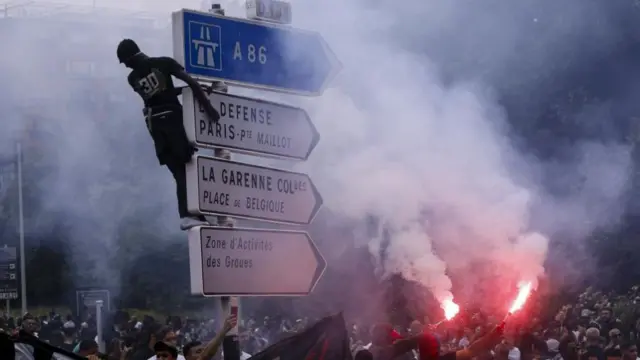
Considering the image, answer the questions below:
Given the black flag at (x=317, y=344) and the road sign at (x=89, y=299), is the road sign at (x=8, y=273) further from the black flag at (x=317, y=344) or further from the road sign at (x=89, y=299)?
the black flag at (x=317, y=344)

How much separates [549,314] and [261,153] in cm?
1109

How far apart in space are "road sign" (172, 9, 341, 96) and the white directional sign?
0.51 m

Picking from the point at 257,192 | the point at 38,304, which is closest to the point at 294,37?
the point at 257,192

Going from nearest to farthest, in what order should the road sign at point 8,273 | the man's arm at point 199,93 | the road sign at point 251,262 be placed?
1. the road sign at point 251,262
2. the man's arm at point 199,93
3. the road sign at point 8,273

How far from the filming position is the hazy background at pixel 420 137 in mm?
12680

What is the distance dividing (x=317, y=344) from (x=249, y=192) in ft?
2.90

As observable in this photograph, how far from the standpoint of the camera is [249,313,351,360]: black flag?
232 inches

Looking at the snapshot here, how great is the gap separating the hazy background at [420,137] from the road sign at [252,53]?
10.1 ft

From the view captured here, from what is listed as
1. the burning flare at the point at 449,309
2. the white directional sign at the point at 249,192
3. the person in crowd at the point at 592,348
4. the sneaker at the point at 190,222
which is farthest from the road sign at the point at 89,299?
the sneaker at the point at 190,222

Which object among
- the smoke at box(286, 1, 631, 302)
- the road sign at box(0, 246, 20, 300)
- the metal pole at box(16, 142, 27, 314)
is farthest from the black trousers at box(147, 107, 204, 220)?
the road sign at box(0, 246, 20, 300)

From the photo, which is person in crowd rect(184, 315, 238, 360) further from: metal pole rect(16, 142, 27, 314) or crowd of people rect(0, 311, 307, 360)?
metal pole rect(16, 142, 27, 314)

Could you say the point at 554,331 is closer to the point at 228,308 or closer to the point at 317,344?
the point at 317,344

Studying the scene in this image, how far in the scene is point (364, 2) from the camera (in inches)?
426

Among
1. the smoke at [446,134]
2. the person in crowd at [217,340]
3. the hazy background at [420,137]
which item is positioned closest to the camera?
the person in crowd at [217,340]
